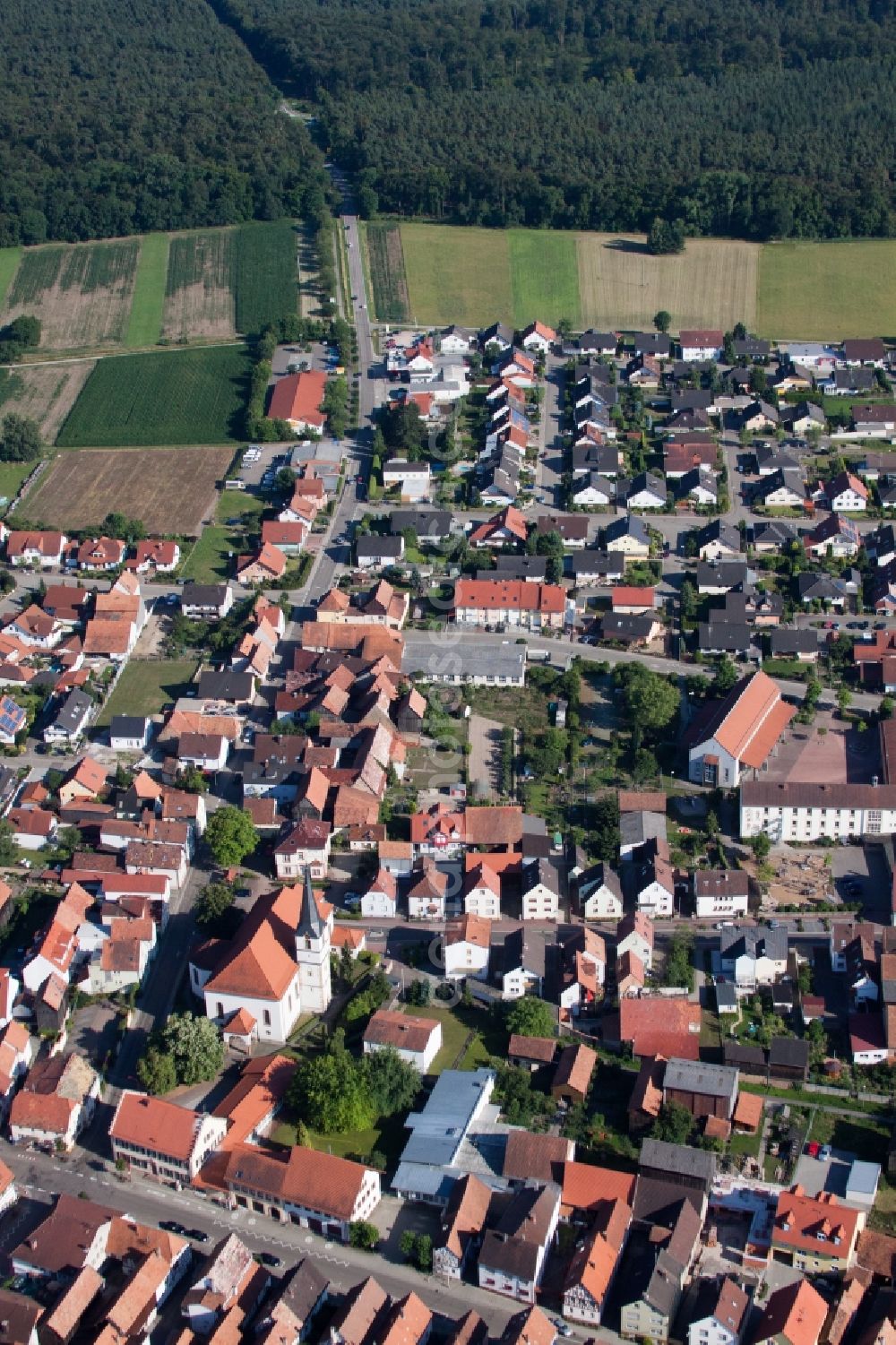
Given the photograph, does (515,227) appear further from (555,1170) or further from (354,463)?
(555,1170)

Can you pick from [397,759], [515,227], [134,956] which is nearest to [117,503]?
[397,759]

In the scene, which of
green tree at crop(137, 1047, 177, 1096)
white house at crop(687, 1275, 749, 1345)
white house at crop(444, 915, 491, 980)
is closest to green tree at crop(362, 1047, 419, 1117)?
white house at crop(444, 915, 491, 980)

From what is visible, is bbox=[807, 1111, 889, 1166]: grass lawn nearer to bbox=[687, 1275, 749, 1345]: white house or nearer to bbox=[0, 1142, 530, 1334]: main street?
bbox=[687, 1275, 749, 1345]: white house

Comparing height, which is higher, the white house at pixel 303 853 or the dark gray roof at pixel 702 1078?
the white house at pixel 303 853

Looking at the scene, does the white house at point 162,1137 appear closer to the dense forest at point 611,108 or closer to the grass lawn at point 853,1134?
the grass lawn at point 853,1134

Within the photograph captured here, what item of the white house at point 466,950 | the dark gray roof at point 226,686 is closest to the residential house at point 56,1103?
the white house at point 466,950

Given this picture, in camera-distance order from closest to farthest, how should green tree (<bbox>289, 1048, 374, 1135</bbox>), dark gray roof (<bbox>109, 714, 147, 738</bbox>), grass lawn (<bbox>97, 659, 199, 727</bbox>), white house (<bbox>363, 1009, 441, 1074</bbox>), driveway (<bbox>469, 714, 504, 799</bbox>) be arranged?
green tree (<bbox>289, 1048, 374, 1135</bbox>) → white house (<bbox>363, 1009, 441, 1074</bbox>) → driveway (<bbox>469, 714, 504, 799</bbox>) → dark gray roof (<bbox>109, 714, 147, 738</bbox>) → grass lawn (<bbox>97, 659, 199, 727</bbox>)
